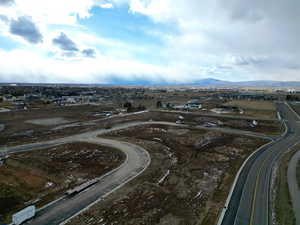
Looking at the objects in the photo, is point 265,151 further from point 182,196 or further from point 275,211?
point 182,196

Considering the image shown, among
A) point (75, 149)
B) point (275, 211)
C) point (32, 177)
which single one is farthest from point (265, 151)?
point (32, 177)

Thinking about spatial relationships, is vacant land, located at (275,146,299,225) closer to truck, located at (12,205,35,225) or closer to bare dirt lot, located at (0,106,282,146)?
truck, located at (12,205,35,225)

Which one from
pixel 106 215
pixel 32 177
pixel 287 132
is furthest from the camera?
pixel 287 132

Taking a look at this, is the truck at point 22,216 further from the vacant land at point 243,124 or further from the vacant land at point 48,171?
the vacant land at point 243,124

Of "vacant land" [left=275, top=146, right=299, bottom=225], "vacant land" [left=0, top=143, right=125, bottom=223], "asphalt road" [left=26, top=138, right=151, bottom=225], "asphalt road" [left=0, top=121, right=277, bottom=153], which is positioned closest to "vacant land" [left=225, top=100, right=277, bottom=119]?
"asphalt road" [left=0, top=121, right=277, bottom=153]

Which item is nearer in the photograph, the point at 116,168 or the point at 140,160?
the point at 116,168

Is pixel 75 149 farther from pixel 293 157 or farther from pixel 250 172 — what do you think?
pixel 293 157

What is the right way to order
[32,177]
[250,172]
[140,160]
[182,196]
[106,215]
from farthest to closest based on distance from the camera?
[140,160] < [250,172] < [32,177] < [182,196] < [106,215]
